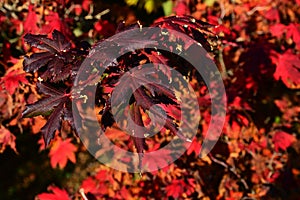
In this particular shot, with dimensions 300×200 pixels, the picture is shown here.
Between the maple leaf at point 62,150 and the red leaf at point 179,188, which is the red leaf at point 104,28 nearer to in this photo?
the maple leaf at point 62,150

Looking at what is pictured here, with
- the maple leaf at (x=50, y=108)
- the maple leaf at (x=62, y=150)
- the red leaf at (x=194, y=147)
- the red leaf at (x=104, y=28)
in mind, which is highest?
the red leaf at (x=104, y=28)

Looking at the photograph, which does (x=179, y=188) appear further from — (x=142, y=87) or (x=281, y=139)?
(x=142, y=87)

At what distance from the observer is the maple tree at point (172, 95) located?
1629 mm

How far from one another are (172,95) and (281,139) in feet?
6.68

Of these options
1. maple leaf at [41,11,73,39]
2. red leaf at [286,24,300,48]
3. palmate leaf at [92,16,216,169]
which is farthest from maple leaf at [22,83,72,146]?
red leaf at [286,24,300,48]

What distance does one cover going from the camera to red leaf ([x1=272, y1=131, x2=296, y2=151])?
3.16 m

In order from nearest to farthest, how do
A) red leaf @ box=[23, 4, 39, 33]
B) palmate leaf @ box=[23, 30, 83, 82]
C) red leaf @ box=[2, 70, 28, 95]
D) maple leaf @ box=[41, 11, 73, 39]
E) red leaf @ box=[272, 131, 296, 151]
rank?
palmate leaf @ box=[23, 30, 83, 82] < red leaf @ box=[2, 70, 28, 95] < maple leaf @ box=[41, 11, 73, 39] < red leaf @ box=[23, 4, 39, 33] < red leaf @ box=[272, 131, 296, 151]

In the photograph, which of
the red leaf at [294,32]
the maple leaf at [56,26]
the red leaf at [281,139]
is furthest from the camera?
the red leaf at [281,139]

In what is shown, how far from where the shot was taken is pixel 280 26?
9.38 feet

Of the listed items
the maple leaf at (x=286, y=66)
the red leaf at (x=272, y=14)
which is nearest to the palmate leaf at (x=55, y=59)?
the maple leaf at (x=286, y=66)

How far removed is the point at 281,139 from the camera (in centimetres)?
319

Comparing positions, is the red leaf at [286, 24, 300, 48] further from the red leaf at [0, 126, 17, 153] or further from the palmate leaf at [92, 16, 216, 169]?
the red leaf at [0, 126, 17, 153]

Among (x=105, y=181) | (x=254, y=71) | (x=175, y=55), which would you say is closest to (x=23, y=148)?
(x=105, y=181)

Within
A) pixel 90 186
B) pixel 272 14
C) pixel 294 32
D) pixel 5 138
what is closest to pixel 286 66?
pixel 294 32
